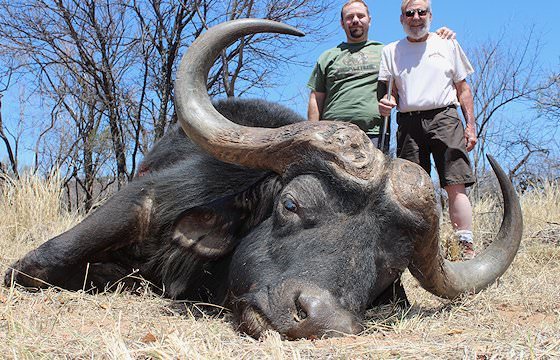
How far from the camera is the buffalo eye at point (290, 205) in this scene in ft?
10.3

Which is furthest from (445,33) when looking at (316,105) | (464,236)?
(464,236)

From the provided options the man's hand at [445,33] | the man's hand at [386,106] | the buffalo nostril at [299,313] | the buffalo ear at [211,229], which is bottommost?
the buffalo nostril at [299,313]

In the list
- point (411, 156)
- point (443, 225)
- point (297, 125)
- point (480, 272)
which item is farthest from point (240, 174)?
point (443, 225)

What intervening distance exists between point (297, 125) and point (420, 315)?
4.58 ft

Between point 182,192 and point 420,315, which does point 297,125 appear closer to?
point 182,192

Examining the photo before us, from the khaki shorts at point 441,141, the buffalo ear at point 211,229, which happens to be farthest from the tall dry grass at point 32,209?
the khaki shorts at point 441,141

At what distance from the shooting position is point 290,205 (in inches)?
124

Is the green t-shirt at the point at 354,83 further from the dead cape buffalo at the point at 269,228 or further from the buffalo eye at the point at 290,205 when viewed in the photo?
the buffalo eye at the point at 290,205

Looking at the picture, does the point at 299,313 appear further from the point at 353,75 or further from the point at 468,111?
the point at 353,75

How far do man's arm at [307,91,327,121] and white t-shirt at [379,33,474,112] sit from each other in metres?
0.92

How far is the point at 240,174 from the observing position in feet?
12.8

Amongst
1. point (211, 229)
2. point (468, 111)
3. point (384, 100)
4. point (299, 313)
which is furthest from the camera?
point (468, 111)

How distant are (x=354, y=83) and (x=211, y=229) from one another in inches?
117

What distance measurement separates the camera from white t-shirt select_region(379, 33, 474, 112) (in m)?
5.48
